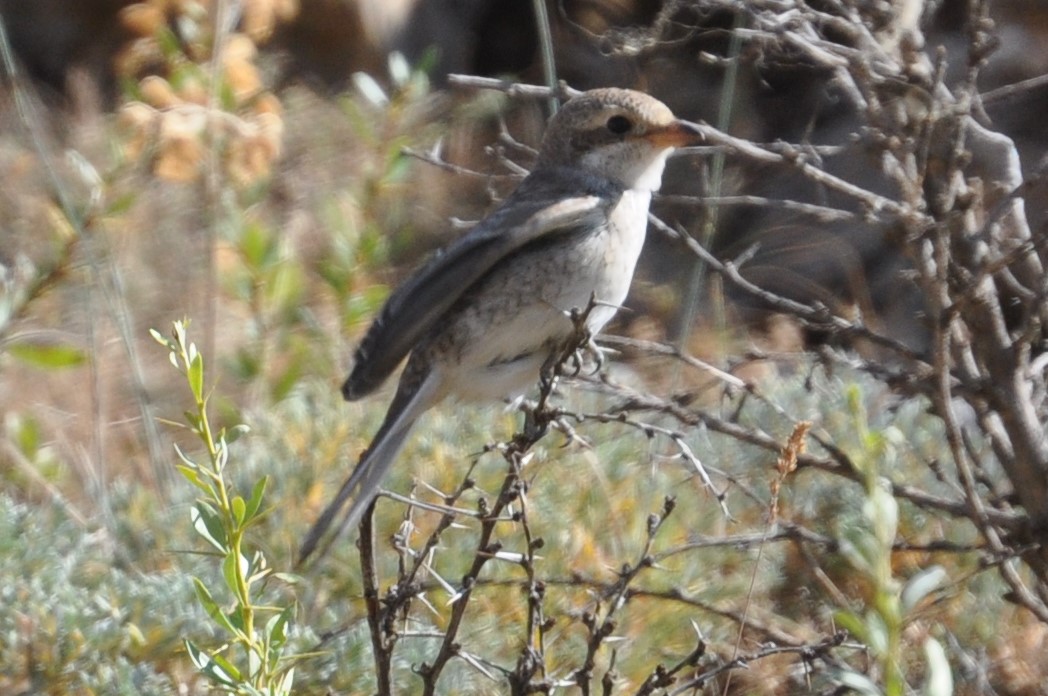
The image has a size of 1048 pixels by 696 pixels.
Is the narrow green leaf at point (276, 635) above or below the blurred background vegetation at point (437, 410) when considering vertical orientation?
above

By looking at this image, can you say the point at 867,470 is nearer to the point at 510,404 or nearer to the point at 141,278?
the point at 510,404

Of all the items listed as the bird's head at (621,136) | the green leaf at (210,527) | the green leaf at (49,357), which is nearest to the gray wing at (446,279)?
the bird's head at (621,136)

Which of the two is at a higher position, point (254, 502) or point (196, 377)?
point (196, 377)

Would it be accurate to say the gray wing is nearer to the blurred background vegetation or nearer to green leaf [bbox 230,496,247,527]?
the blurred background vegetation

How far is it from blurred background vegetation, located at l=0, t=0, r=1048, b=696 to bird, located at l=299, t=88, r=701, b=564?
159 millimetres

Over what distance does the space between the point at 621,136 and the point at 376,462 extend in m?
1.02

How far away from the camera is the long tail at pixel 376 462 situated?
8.04 ft

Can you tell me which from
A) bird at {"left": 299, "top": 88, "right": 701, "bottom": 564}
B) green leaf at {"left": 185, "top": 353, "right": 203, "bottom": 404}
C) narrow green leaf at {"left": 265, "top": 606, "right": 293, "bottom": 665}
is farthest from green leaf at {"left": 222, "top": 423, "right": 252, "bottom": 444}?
bird at {"left": 299, "top": 88, "right": 701, "bottom": 564}

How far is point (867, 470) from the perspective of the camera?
4.56ft

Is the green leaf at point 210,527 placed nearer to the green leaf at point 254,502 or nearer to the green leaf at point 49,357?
the green leaf at point 254,502

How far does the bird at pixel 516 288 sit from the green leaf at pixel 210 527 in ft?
3.62

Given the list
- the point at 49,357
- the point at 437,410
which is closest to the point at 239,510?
the point at 49,357

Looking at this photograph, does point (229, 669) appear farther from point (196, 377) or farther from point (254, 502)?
point (196, 377)

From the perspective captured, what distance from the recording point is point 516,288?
10.3ft
